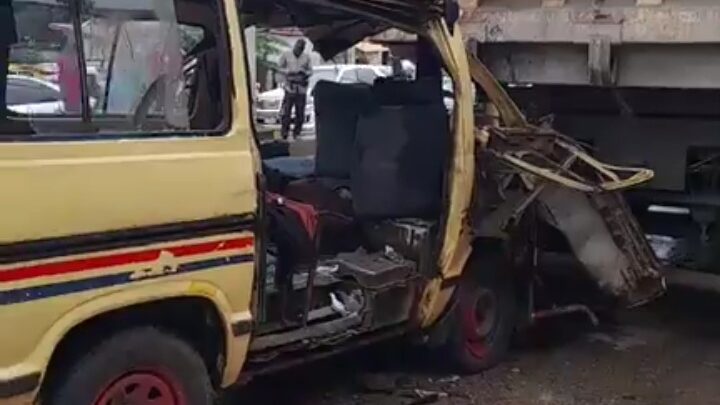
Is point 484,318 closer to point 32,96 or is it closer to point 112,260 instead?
point 112,260

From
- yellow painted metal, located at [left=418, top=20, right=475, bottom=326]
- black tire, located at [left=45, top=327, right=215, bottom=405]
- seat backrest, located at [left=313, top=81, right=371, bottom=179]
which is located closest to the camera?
black tire, located at [left=45, top=327, right=215, bottom=405]

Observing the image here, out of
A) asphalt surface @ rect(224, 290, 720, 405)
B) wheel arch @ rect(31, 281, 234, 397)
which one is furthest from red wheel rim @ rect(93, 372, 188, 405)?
asphalt surface @ rect(224, 290, 720, 405)

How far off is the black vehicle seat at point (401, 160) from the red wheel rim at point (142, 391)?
5.88ft

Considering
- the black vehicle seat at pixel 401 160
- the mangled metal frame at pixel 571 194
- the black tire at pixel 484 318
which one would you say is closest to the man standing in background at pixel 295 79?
the black tire at pixel 484 318

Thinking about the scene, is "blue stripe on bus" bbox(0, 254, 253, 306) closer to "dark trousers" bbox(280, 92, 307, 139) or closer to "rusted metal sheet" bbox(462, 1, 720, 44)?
"rusted metal sheet" bbox(462, 1, 720, 44)

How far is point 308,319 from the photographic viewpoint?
509 centimetres

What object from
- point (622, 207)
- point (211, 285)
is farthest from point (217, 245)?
point (622, 207)

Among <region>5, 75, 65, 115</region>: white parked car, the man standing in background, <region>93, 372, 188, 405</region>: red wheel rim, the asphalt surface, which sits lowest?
the asphalt surface

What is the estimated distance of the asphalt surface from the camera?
19.2ft

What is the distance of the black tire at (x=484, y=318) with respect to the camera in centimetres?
608

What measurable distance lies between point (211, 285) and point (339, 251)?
164cm

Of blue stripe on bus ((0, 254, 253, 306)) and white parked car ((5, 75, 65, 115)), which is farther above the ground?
white parked car ((5, 75, 65, 115))

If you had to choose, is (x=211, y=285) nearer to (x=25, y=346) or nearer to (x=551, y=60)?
(x=25, y=346)

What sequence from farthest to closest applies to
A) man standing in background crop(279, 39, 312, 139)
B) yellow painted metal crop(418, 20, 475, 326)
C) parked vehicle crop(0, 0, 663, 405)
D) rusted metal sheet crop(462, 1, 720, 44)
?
man standing in background crop(279, 39, 312, 139), rusted metal sheet crop(462, 1, 720, 44), yellow painted metal crop(418, 20, 475, 326), parked vehicle crop(0, 0, 663, 405)
